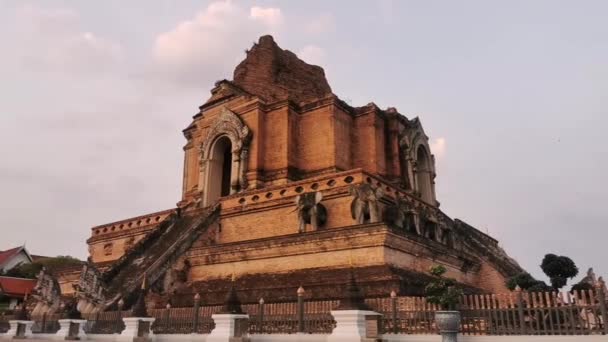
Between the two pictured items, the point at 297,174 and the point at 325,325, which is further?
the point at 297,174

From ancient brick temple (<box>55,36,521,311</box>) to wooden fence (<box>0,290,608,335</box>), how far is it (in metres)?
2.44

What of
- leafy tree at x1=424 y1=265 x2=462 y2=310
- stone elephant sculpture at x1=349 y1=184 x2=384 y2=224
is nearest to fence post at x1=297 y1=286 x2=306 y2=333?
leafy tree at x1=424 y1=265 x2=462 y2=310

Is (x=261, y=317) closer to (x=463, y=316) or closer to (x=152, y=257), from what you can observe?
(x=463, y=316)

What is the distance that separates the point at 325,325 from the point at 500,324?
382 cm

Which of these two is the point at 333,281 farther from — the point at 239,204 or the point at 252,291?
the point at 239,204

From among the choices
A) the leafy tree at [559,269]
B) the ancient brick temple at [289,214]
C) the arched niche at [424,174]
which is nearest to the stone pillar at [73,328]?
the ancient brick temple at [289,214]

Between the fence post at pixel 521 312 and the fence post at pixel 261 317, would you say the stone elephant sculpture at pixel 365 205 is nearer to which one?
the fence post at pixel 261 317

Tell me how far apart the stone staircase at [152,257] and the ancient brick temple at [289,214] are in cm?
6

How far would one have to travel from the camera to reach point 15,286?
4025 cm

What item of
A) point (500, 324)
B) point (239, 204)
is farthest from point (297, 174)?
point (500, 324)

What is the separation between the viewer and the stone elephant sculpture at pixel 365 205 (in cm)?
1742

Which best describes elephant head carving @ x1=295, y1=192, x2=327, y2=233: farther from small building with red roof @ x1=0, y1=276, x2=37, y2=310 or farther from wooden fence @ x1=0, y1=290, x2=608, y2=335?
small building with red roof @ x1=0, y1=276, x2=37, y2=310

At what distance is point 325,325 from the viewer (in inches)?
477

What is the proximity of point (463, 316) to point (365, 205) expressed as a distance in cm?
704
